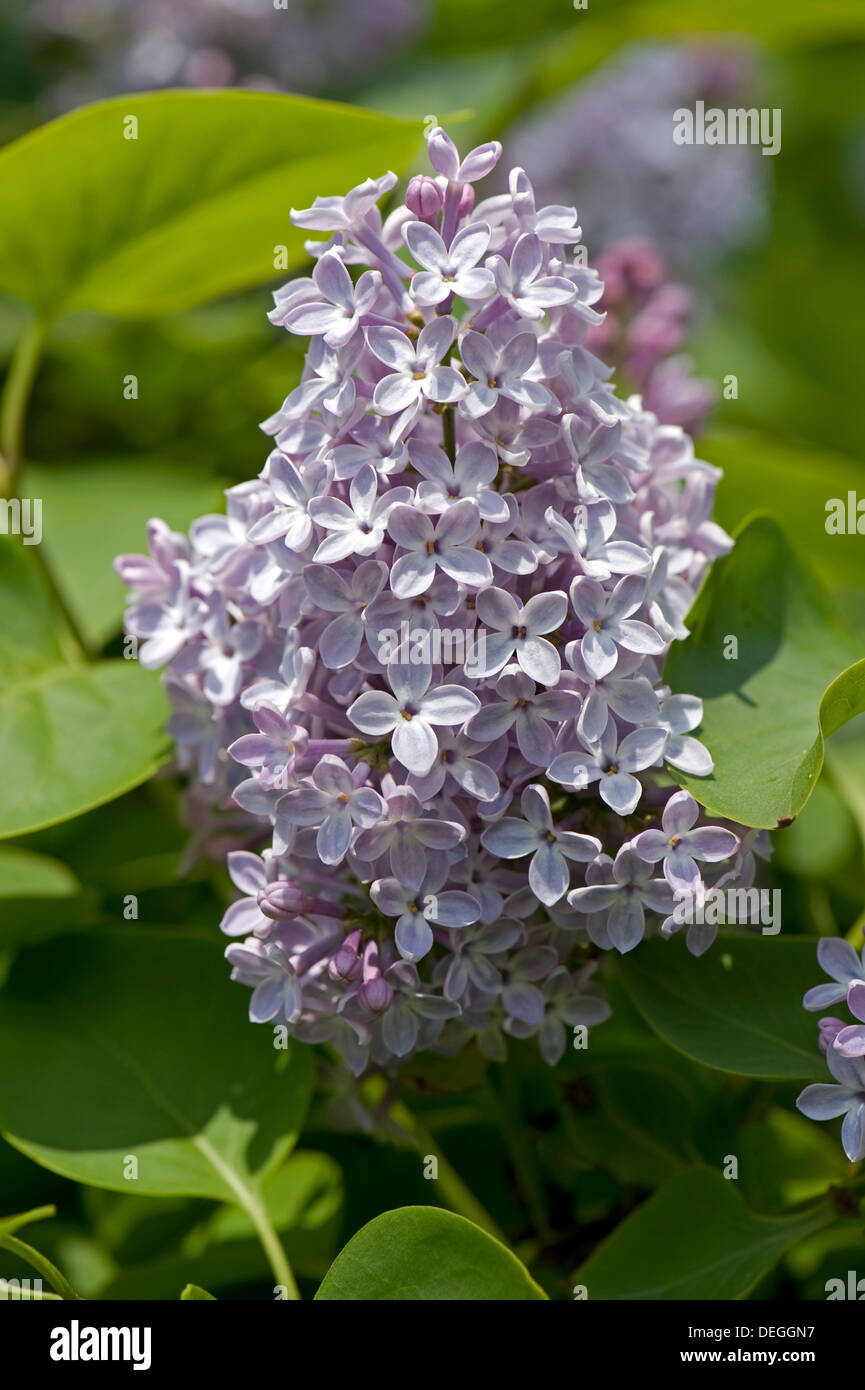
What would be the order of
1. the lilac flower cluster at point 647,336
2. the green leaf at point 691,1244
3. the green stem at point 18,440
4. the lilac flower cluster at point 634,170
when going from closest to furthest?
1. the green leaf at point 691,1244
2. the green stem at point 18,440
3. the lilac flower cluster at point 647,336
4. the lilac flower cluster at point 634,170

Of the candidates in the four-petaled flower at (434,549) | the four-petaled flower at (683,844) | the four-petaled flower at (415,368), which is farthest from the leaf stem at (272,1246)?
the four-petaled flower at (415,368)

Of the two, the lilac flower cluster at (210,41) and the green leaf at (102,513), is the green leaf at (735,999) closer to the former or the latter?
the green leaf at (102,513)

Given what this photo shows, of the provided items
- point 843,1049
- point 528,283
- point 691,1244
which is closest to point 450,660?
point 528,283

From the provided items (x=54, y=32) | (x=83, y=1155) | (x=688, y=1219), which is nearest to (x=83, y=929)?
(x=83, y=1155)

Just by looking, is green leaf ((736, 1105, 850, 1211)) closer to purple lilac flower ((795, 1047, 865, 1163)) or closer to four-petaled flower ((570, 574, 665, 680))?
purple lilac flower ((795, 1047, 865, 1163))

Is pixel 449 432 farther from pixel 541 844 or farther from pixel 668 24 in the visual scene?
pixel 668 24
